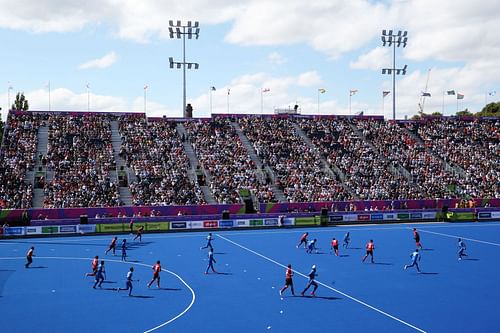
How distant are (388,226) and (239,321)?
117 feet

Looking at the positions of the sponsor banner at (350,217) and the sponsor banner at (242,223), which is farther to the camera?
the sponsor banner at (350,217)

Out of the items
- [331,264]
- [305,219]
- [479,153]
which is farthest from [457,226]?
[331,264]

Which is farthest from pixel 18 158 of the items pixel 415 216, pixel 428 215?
pixel 428 215

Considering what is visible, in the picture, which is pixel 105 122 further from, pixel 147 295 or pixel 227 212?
pixel 147 295

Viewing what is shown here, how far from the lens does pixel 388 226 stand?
53656 millimetres

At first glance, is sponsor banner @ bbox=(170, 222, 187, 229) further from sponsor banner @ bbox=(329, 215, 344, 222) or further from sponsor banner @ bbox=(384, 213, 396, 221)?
sponsor banner @ bbox=(384, 213, 396, 221)

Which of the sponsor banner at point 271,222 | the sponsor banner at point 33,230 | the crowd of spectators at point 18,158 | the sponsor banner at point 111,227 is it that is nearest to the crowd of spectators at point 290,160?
the sponsor banner at point 271,222

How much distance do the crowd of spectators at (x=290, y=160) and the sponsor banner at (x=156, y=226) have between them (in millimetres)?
14027

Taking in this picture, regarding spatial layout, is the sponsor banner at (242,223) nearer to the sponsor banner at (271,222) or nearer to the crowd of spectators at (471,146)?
the sponsor banner at (271,222)

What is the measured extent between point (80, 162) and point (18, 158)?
633cm

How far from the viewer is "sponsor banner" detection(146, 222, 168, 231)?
159ft

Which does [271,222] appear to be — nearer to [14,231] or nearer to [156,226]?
[156,226]

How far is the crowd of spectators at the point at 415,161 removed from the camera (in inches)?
2442

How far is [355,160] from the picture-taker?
65.8 m
